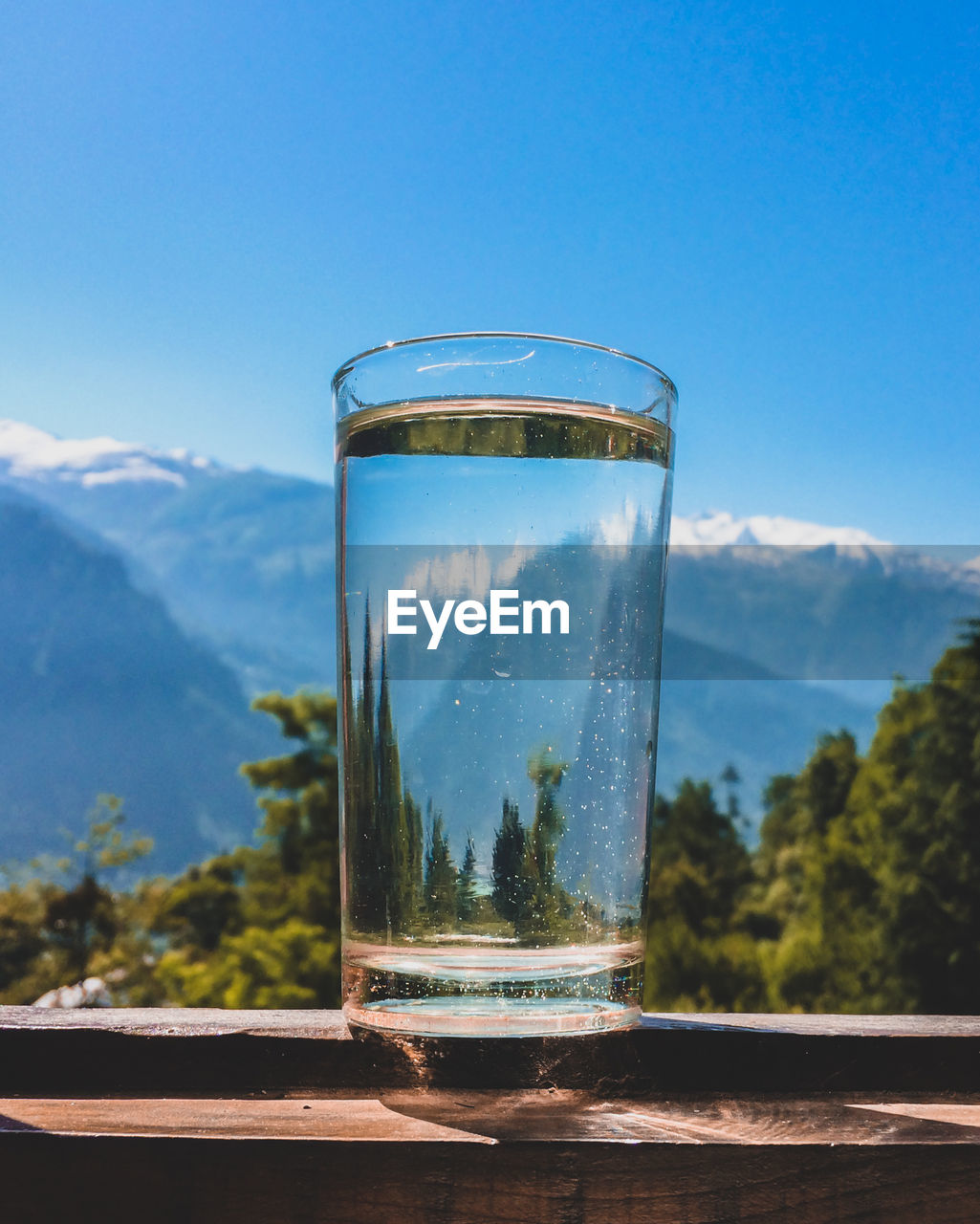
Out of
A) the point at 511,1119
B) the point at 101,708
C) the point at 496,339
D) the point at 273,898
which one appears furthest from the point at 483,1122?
the point at 101,708

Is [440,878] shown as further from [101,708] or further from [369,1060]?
[101,708]

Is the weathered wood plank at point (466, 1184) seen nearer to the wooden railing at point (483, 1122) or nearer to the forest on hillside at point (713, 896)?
the wooden railing at point (483, 1122)

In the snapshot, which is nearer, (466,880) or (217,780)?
(466,880)

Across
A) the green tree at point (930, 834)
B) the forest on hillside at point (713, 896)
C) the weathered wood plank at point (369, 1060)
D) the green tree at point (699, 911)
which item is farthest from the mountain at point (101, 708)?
the weathered wood plank at point (369, 1060)

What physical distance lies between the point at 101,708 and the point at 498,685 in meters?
57.5

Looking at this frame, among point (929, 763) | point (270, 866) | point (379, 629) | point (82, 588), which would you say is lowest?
point (270, 866)

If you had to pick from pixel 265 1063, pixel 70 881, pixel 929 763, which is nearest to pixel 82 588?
pixel 70 881

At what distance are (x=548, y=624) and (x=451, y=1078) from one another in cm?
25

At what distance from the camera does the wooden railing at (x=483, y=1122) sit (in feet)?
1.57

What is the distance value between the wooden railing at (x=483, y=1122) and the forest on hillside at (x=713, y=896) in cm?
1994

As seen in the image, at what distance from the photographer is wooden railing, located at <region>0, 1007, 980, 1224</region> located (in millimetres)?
479

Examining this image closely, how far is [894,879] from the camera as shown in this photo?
21.3 m

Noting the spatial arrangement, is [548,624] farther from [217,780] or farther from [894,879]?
[217,780]

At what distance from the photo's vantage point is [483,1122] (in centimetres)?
52
